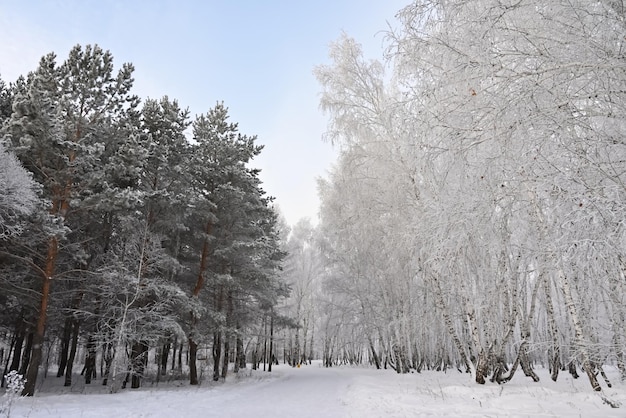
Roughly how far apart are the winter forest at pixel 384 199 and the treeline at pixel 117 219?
0.09m

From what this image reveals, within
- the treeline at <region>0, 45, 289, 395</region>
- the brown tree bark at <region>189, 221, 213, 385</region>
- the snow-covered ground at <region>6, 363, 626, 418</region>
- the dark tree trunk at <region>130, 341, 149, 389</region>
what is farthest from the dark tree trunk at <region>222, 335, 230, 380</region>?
the snow-covered ground at <region>6, 363, 626, 418</region>

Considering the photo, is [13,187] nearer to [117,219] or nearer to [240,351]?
[117,219]

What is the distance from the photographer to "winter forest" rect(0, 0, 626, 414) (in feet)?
12.5

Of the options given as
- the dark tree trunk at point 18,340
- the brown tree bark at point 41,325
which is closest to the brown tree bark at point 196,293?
the brown tree bark at point 41,325

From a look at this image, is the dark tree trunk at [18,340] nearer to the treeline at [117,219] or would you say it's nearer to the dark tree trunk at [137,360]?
the treeline at [117,219]

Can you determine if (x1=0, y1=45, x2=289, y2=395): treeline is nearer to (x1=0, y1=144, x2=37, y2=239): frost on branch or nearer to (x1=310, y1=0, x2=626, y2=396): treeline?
(x1=0, y1=144, x2=37, y2=239): frost on branch

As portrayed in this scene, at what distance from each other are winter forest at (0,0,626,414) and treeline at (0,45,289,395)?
3.6 inches

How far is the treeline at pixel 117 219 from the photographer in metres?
10.5

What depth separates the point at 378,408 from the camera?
8.27 metres

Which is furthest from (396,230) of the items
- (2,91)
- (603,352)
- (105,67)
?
(2,91)

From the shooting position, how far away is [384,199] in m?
13.4

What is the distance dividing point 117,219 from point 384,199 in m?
10.7

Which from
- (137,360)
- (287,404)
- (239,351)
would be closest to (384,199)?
(287,404)

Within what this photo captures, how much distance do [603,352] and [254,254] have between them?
41.3 feet
